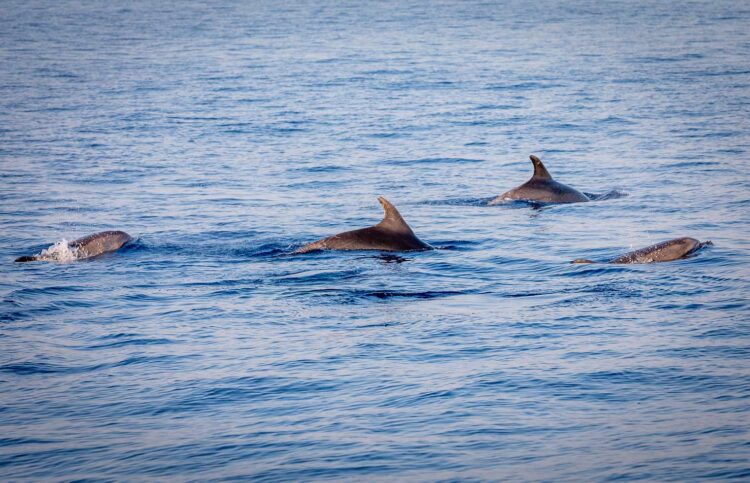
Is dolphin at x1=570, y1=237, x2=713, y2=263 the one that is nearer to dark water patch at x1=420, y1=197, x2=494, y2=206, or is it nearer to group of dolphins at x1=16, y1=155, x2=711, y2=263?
group of dolphins at x1=16, y1=155, x2=711, y2=263

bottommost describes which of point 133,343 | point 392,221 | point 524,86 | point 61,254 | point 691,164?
point 691,164

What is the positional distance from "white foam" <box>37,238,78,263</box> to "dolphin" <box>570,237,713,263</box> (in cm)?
838

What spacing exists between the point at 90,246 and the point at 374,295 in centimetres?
595

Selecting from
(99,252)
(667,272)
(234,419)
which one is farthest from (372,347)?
(99,252)

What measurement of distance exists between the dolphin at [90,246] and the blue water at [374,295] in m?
0.33

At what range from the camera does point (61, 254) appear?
67.2 ft

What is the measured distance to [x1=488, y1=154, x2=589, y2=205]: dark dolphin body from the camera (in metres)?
25.6

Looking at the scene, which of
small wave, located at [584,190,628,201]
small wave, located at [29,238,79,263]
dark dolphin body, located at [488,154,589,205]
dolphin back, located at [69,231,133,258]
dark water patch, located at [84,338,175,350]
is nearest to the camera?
dark water patch, located at [84,338,175,350]

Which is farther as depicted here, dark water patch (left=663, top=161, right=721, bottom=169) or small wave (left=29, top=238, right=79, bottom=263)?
dark water patch (left=663, top=161, right=721, bottom=169)

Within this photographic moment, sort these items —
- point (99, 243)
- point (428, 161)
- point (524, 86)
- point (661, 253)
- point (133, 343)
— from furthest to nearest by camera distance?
point (524, 86) → point (428, 161) → point (99, 243) → point (661, 253) → point (133, 343)

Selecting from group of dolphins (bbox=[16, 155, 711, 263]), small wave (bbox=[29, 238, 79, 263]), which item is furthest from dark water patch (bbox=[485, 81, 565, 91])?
small wave (bbox=[29, 238, 79, 263])

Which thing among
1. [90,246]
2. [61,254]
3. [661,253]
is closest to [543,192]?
[661,253]

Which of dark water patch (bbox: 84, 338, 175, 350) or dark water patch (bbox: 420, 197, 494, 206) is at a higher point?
dark water patch (bbox: 84, 338, 175, 350)

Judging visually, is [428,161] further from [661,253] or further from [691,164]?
[661,253]
